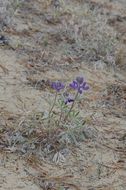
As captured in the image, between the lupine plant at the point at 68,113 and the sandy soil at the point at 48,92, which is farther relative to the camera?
the lupine plant at the point at 68,113

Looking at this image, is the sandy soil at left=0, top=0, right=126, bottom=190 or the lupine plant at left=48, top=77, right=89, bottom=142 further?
the lupine plant at left=48, top=77, right=89, bottom=142

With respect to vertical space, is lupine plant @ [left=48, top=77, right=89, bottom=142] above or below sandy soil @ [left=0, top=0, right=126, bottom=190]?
above

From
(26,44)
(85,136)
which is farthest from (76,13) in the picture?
(85,136)

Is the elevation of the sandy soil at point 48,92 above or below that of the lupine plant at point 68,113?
below

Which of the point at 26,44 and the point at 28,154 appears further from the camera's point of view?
the point at 26,44

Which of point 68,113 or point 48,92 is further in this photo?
point 48,92

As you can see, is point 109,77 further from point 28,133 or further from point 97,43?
point 28,133

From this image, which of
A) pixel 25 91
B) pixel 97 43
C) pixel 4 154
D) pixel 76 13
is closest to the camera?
pixel 4 154

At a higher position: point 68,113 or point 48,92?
point 68,113
